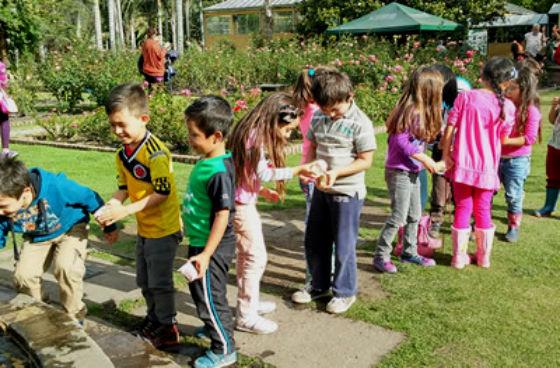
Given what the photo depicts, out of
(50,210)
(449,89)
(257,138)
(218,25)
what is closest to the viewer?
(50,210)

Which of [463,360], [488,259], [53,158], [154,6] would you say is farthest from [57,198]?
[154,6]

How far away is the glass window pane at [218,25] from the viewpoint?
46.4 meters

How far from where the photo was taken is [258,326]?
3.62 metres

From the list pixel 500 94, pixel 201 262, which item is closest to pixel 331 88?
pixel 201 262

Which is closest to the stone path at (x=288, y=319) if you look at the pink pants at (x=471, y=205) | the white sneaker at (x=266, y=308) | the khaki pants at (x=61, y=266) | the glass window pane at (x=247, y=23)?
the white sneaker at (x=266, y=308)

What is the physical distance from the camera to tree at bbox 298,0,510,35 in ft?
71.6

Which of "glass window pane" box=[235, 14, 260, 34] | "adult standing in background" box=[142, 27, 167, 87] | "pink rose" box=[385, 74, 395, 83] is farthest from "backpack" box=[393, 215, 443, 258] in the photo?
"glass window pane" box=[235, 14, 260, 34]

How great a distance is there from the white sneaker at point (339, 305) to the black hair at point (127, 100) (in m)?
1.74

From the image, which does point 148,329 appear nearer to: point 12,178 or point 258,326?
point 258,326

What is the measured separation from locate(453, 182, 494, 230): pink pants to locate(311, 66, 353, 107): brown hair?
1566 mm

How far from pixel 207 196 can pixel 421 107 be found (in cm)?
202

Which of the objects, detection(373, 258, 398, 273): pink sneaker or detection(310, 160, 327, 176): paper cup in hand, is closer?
detection(310, 160, 327, 176): paper cup in hand

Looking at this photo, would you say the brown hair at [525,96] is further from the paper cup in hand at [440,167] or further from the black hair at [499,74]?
the paper cup in hand at [440,167]

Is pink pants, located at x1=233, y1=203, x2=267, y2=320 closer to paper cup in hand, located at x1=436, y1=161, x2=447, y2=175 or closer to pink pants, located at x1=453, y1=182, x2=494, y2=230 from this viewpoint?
paper cup in hand, located at x1=436, y1=161, x2=447, y2=175
